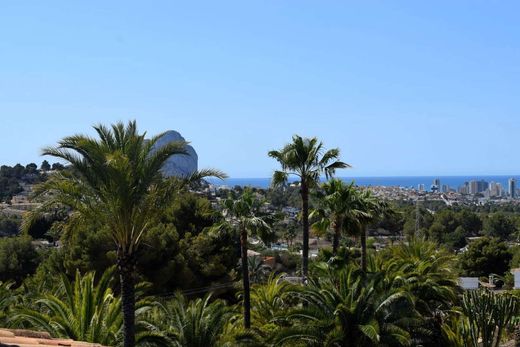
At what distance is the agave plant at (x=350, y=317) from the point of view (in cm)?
1528

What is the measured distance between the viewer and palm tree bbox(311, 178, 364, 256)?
2153 centimetres

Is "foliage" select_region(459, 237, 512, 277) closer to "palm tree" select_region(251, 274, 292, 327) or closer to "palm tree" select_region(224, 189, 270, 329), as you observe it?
"palm tree" select_region(251, 274, 292, 327)

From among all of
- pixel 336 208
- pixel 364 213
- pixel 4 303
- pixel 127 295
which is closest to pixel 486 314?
pixel 364 213

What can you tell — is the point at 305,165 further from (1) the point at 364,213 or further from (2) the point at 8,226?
(2) the point at 8,226

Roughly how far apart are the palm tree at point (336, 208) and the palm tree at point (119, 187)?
9.60 meters

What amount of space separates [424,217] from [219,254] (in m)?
74.3

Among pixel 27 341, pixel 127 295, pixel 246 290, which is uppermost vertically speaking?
pixel 127 295

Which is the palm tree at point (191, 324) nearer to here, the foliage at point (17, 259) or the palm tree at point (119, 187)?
the palm tree at point (119, 187)

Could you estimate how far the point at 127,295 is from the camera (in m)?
12.6

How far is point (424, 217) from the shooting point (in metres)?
100

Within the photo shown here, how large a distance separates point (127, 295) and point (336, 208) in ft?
34.3

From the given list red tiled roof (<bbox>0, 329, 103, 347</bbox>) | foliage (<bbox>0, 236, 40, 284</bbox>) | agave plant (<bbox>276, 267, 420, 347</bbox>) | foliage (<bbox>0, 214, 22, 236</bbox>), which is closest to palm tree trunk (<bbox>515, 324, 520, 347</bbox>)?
agave plant (<bbox>276, 267, 420, 347</bbox>)

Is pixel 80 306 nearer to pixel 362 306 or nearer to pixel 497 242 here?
A: pixel 362 306

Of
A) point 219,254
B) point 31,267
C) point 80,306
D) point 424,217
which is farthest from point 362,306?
point 424,217
